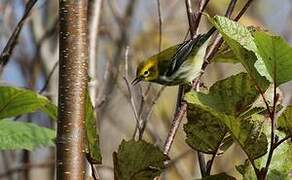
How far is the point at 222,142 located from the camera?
21.6 inches

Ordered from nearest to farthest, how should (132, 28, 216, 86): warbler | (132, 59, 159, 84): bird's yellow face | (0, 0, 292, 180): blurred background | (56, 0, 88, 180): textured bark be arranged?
(56, 0, 88, 180): textured bark
(132, 28, 216, 86): warbler
(132, 59, 159, 84): bird's yellow face
(0, 0, 292, 180): blurred background

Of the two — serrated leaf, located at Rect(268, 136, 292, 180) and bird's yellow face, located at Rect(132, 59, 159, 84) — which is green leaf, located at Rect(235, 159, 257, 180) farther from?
bird's yellow face, located at Rect(132, 59, 159, 84)

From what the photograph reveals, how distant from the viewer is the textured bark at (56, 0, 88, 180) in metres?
0.46

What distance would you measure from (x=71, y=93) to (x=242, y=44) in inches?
5.3

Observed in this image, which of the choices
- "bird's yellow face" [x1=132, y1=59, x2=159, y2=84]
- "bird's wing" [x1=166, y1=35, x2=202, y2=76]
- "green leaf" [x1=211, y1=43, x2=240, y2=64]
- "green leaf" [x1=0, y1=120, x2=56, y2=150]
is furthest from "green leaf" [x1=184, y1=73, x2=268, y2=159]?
"bird's yellow face" [x1=132, y1=59, x2=159, y2=84]

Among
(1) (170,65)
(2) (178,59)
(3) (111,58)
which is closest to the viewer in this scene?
(2) (178,59)

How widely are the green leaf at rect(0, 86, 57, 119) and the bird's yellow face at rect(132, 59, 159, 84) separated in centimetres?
65

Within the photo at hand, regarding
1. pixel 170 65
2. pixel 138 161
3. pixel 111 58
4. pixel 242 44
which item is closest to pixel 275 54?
pixel 242 44

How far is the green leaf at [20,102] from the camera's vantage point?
607 millimetres

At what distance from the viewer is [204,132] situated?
20.9 inches

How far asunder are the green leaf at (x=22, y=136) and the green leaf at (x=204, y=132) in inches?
10.4

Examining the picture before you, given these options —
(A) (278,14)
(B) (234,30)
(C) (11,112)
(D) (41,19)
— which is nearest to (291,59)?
(B) (234,30)

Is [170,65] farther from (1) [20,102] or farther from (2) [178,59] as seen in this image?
(1) [20,102]

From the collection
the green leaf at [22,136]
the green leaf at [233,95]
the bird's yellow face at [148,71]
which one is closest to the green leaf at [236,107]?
the green leaf at [233,95]
